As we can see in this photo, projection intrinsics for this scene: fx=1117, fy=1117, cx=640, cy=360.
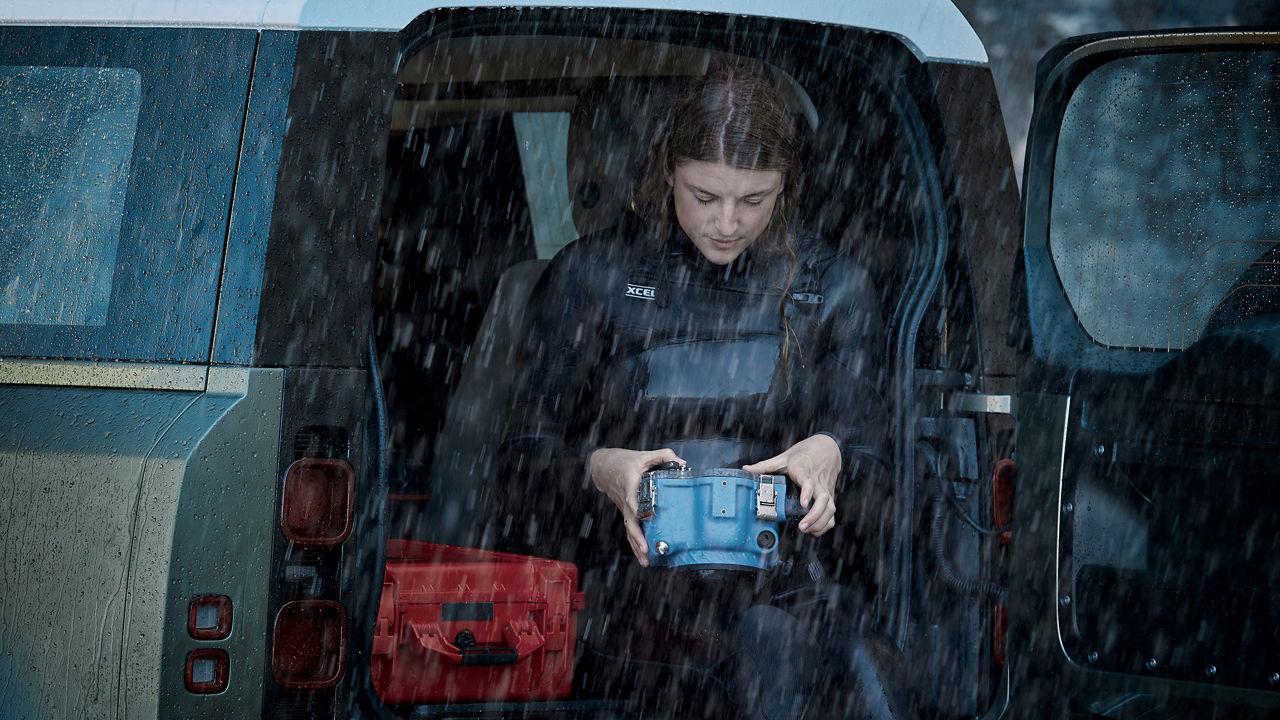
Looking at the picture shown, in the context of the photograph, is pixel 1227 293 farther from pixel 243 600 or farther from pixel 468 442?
pixel 468 442

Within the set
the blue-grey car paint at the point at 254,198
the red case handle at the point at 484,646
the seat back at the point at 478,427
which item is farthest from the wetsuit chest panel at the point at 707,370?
the blue-grey car paint at the point at 254,198

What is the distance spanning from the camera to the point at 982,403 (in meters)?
2.22

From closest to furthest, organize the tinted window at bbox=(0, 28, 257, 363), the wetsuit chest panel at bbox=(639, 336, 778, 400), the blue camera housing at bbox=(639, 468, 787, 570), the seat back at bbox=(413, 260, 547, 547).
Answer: the tinted window at bbox=(0, 28, 257, 363) → the blue camera housing at bbox=(639, 468, 787, 570) → the wetsuit chest panel at bbox=(639, 336, 778, 400) → the seat back at bbox=(413, 260, 547, 547)

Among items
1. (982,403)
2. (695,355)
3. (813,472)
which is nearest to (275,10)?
(695,355)

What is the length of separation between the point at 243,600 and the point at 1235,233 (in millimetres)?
1654

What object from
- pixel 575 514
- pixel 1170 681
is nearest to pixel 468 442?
pixel 575 514

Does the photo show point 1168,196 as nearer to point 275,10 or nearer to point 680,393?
point 680,393

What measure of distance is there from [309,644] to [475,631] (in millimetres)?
680

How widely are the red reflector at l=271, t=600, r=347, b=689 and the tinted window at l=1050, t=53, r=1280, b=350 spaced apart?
1.35 meters

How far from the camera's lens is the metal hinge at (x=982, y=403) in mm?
2207

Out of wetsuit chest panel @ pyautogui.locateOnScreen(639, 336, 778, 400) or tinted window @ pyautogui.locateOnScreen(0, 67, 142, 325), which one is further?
wetsuit chest panel @ pyautogui.locateOnScreen(639, 336, 778, 400)

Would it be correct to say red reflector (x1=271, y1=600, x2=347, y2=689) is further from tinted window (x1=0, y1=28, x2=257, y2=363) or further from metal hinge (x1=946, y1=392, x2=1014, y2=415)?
metal hinge (x1=946, y1=392, x2=1014, y2=415)

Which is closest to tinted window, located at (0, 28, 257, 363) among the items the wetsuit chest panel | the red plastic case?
the red plastic case

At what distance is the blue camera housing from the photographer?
2.06m
